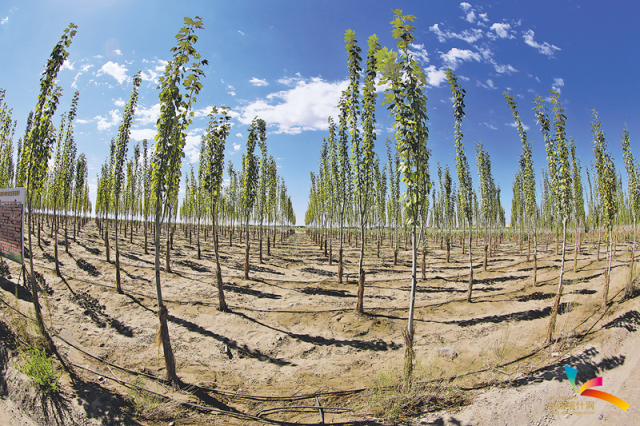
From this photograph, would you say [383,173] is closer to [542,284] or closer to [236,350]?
[542,284]

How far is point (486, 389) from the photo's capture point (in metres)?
5.43

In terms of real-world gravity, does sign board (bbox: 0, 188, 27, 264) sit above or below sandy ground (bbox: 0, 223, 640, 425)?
above

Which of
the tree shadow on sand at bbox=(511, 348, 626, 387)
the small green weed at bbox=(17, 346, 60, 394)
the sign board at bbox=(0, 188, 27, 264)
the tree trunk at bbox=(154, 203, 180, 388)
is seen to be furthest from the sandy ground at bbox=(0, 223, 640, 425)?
the sign board at bbox=(0, 188, 27, 264)

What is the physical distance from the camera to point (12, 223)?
21.2ft

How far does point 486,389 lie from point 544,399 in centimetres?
103

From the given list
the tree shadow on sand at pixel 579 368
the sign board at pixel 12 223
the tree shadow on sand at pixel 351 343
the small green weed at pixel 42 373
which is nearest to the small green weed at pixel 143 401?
the small green weed at pixel 42 373

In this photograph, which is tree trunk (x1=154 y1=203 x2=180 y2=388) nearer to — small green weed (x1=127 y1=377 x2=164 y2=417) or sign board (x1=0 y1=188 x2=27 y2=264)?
small green weed (x1=127 y1=377 x2=164 y2=417)

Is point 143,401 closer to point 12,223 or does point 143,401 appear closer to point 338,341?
point 338,341

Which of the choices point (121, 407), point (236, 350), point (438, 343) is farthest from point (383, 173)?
point (121, 407)

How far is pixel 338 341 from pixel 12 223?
931cm

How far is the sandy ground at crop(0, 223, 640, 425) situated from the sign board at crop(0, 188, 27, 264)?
5.51 feet

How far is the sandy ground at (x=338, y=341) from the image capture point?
5.09 meters

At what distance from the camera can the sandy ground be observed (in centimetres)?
509

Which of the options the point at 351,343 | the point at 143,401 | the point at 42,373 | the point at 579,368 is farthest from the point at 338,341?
the point at 42,373
